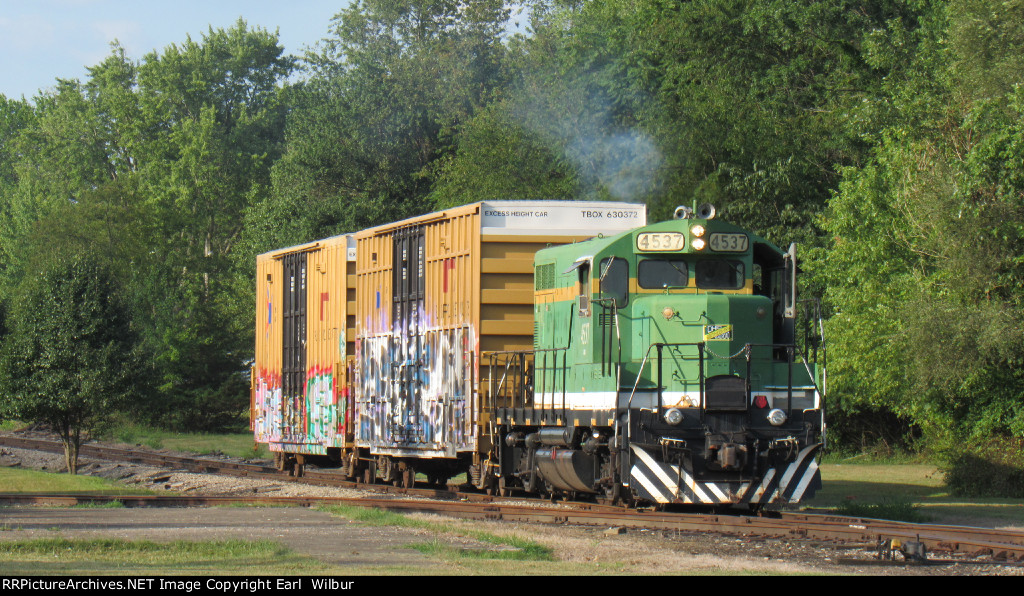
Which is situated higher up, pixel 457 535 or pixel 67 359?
pixel 67 359

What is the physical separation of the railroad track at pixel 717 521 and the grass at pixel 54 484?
4349 millimetres

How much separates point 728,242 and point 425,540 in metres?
5.66

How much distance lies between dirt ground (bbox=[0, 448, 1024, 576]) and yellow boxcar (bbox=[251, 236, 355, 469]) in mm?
6019

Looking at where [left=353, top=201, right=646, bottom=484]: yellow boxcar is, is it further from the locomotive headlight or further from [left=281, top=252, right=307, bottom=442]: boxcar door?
the locomotive headlight

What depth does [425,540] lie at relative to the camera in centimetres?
1242

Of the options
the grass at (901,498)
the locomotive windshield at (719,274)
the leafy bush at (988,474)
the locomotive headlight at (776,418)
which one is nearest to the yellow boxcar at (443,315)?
the locomotive windshield at (719,274)

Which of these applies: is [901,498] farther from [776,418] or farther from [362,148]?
[362,148]

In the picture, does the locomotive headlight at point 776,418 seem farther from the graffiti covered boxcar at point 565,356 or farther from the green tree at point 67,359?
the green tree at point 67,359

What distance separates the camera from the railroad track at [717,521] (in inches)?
438

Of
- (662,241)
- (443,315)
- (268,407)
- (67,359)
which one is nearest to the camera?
(662,241)

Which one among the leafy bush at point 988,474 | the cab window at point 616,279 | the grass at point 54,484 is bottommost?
the grass at point 54,484

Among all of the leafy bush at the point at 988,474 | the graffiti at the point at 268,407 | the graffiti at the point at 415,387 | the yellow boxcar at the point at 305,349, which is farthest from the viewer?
the graffiti at the point at 268,407

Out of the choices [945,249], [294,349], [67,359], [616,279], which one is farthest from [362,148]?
[616,279]
